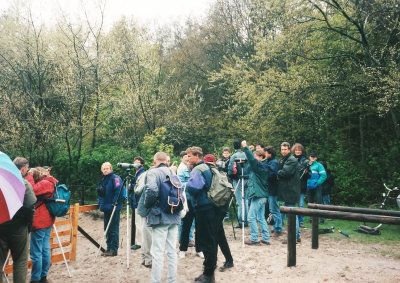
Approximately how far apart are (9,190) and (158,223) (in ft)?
6.38

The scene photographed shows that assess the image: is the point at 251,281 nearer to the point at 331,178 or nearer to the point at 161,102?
the point at 331,178

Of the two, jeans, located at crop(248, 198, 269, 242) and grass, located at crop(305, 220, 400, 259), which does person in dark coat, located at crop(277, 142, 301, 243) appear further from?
grass, located at crop(305, 220, 400, 259)

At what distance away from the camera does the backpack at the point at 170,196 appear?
436 centimetres

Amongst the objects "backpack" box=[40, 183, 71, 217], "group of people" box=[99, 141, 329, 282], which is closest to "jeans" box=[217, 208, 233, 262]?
"group of people" box=[99, 141, 329, 282]

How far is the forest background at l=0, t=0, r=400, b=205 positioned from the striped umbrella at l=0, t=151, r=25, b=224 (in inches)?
309

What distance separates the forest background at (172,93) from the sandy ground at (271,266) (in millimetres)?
5542

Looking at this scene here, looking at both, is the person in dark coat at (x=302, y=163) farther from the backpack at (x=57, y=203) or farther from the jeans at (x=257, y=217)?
the backpack at (x=57, y=203)

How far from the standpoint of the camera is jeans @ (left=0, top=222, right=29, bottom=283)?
3594 mm

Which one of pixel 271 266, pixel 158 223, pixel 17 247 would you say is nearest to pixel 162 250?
pixel 158 223

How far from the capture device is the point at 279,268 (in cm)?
529

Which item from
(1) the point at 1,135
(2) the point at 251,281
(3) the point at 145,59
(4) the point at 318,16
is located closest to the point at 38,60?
(1) the point at 1,135

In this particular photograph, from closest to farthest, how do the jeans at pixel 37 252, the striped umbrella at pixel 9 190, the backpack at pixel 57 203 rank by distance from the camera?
the striped umbrella at pixel 9 190 → the jeans at pixel 37 252 → the backpack at pixel 57 203

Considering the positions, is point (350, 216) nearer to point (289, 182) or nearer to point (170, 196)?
point (289, 182)

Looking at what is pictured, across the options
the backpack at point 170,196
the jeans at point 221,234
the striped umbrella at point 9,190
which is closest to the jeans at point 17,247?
the striped umbrella at point 9,190
